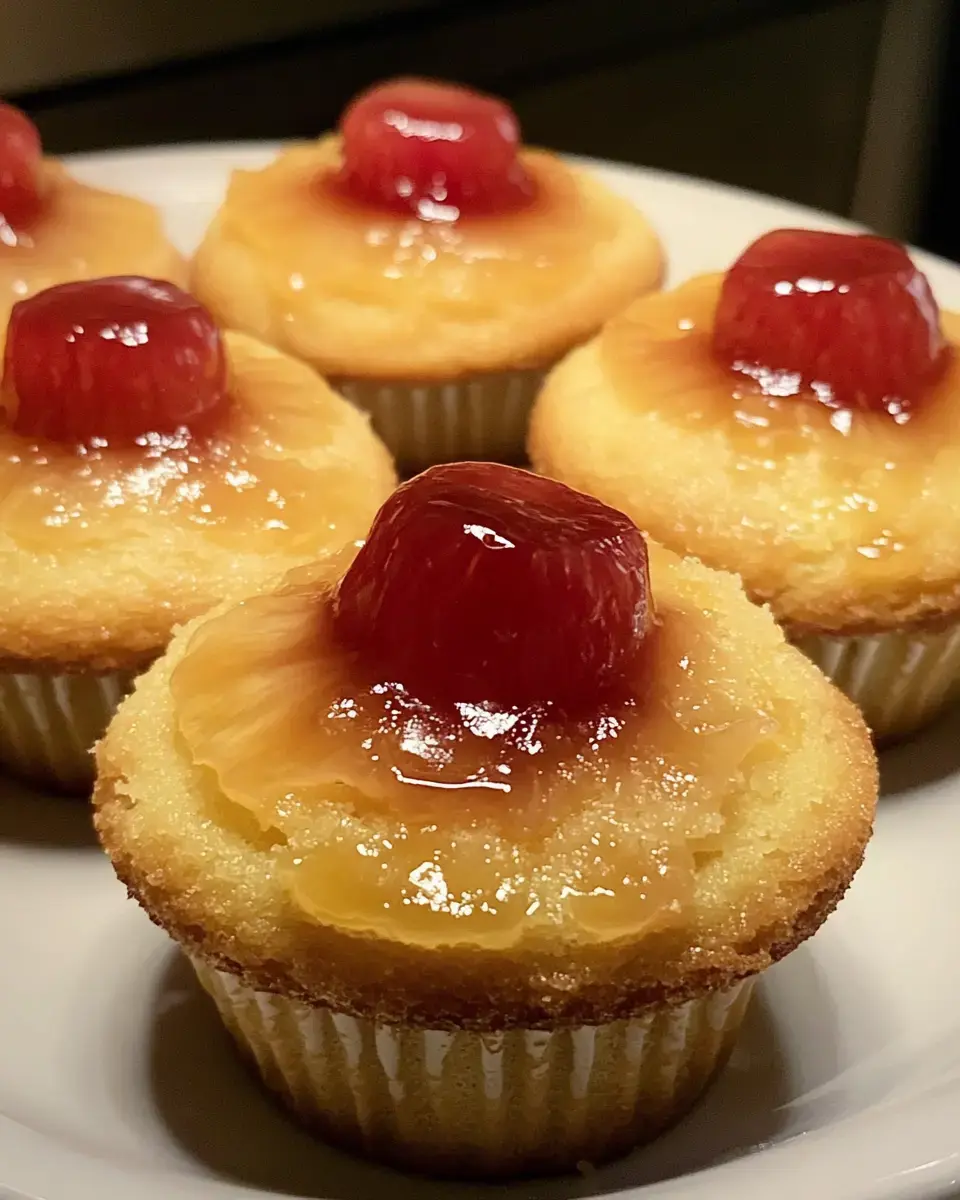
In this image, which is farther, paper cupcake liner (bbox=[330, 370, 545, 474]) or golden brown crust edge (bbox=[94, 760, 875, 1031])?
paper cupcake liner (bbox=[330, 370, 545, 474])

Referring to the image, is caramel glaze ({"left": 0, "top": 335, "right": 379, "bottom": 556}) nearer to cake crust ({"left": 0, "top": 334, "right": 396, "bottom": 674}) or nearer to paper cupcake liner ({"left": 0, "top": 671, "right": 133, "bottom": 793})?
cake crust ({"left": 0, "top": 334, "right": 396, "bottom": 674})

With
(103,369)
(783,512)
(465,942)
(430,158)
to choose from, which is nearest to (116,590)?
(103,369)

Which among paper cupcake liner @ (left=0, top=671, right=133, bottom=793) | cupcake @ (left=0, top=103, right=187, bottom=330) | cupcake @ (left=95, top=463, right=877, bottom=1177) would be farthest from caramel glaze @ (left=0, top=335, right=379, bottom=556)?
cupcake @ (left=0, top=103, right=187, bottom=330)

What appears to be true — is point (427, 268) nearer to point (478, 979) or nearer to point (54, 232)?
point (54, 232)

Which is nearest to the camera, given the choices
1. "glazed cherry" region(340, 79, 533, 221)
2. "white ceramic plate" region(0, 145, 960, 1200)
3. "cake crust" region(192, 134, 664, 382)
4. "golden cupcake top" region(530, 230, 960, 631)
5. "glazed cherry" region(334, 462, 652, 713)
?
"white ceramic plate" region(0, 145, 960, 1200)

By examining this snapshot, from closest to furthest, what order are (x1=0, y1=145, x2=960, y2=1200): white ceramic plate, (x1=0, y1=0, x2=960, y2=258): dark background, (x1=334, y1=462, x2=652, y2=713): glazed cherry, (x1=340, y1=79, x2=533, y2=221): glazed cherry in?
1. (x1=0, y1=145, x2=960, y2=1200): white ceramic plate
2. (x1=334, y1=462, x2=652, y2=713): glazed cherry
3. (x1=340, y1=79, x2=533, y2=221): glazed cherry
4. (x1=0, y1=0, x2=960, y2=258): dark background

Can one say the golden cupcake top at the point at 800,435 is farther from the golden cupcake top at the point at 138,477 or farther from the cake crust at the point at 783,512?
the golden cupcake top at the point at 138,477
